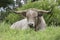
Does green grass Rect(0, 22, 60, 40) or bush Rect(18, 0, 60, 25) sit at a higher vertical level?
green grass Rect(0, 22, 60, 40)

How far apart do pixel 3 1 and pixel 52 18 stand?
2.84 m

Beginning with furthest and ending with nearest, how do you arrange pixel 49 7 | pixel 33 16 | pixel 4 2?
pixel 4 2
pixel 49 7
pixel 33 16

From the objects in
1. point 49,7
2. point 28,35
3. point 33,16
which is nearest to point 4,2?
point 49,7

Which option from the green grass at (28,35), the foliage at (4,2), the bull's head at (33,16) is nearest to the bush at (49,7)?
the bull's head at (33,16)

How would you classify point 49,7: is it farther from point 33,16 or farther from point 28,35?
point 28,35

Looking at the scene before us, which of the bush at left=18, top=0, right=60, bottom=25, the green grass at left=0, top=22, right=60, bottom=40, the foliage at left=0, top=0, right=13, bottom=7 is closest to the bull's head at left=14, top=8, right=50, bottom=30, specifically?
the bush at left=18, top=0, right=60, bottom=25

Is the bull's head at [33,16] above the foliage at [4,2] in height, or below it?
above

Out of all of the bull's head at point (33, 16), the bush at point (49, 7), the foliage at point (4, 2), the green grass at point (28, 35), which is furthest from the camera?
the foliage at point (4, 2)

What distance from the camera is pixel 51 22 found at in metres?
11.4

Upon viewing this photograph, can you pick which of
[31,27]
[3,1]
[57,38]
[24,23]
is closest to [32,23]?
[31,27]

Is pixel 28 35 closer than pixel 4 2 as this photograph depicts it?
Yes

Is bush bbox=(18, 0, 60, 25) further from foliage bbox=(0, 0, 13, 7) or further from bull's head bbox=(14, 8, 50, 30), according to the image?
foliage bbox=(0, 0, 13, 7)

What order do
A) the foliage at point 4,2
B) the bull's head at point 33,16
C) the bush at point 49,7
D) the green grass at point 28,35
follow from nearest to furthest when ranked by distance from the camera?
the green grass at point 28,35 < the bull's head at point 33,16 < the bush at point 49,7 < the foliage at point 4,2

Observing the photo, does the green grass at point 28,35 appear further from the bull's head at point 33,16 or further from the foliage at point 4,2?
the foliage at point 4,2
